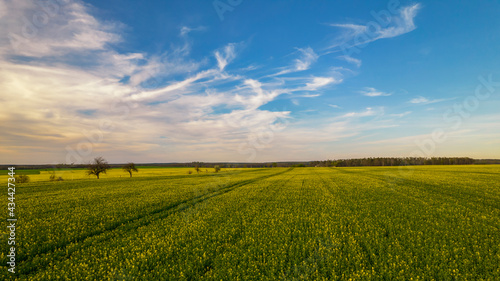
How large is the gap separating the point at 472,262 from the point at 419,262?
2.00m

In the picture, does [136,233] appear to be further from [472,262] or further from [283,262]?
[472,262]

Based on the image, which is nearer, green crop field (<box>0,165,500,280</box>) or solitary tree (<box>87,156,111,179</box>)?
green crop field (<box>0,165,500,280</box>)

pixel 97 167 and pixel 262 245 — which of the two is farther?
pixel 97 167

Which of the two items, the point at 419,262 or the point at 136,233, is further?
the point at 136,233

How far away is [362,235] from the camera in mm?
11352

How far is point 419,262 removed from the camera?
8.40 m

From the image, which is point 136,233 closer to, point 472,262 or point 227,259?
point 227,259

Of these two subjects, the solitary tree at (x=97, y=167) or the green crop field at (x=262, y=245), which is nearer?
the green crop field at (x=262, y=245)

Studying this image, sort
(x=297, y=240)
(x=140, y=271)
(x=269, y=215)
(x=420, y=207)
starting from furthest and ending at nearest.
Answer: (x=420, y=207) < (x=269, y=215) < (x=297, y=240) < (x=140, y=271)

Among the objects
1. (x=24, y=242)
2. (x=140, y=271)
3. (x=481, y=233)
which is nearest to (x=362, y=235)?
(x=481, y=233)

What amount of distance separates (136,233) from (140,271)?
18.0ft

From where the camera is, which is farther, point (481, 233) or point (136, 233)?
point (136, 233)

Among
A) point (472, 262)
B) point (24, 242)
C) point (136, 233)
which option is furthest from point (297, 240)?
point (24, 242)

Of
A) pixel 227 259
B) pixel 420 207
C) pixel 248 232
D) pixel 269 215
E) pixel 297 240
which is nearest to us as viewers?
pixel 227 259
